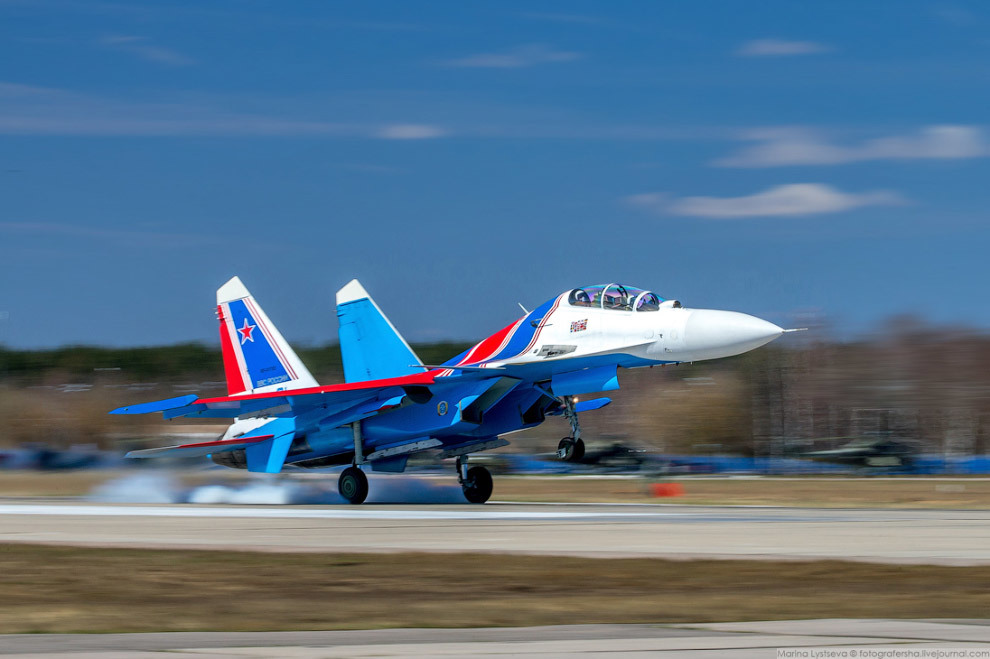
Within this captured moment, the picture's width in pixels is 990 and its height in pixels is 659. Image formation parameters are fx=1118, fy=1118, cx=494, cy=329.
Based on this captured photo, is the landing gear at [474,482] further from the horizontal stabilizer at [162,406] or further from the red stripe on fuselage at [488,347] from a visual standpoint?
the horizontal stabilizer at [162,406]

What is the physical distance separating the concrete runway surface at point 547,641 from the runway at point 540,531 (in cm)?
438

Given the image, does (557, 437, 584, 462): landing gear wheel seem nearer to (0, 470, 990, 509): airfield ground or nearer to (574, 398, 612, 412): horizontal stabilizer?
(574, 398, 612, 412): horizontal stabilizer

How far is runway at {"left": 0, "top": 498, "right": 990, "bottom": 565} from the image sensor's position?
12.8 metres

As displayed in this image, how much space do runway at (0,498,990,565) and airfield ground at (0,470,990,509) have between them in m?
7.32

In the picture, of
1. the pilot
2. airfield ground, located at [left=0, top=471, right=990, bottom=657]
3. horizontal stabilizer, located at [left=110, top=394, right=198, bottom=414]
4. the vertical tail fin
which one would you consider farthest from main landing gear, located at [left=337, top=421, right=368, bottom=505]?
the pilot

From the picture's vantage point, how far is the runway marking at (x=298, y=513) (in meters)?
19.0

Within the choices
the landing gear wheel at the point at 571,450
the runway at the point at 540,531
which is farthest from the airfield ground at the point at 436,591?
the landing gear wheel at the point at 571,450

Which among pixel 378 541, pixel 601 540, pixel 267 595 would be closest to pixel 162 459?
pixel 378 541

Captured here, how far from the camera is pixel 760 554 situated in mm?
12188

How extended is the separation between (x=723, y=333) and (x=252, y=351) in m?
12.0

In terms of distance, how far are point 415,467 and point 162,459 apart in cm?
2355

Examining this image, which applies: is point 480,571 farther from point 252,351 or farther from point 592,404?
point 252,351

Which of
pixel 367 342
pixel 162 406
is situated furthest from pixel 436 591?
pixel 367 342

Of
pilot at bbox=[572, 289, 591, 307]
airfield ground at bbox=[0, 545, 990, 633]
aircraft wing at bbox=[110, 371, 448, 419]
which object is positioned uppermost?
pilot at bbox=[572, 289, 591, 307]
